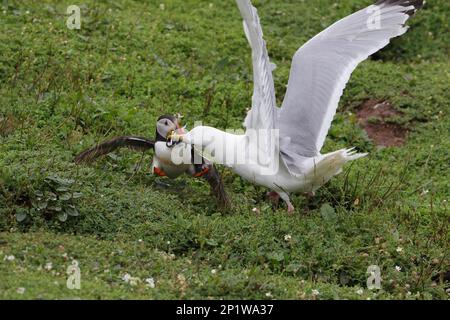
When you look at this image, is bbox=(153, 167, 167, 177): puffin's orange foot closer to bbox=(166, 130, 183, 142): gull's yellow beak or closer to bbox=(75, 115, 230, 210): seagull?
bbox=(75, 115, 230, 210): seagull

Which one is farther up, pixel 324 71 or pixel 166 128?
pixel 324 71

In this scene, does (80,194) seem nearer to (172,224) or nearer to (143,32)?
(172,224)

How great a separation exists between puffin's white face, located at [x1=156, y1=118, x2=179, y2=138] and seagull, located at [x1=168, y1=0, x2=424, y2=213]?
0.10 metres

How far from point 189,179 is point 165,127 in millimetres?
598

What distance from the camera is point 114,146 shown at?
8047 mm

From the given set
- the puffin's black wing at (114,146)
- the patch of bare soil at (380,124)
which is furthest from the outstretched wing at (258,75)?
the patch of bare soil at (380,124)

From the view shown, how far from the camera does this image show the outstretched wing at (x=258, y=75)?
20.5 feet

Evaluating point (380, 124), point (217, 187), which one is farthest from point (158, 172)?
point (380, 124)

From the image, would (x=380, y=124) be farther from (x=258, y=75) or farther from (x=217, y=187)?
(x=258, y=75)

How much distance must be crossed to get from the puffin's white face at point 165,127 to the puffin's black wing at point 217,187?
0.47 m

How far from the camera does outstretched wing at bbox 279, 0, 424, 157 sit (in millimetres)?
7855

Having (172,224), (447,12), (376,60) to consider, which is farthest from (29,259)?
(447,12)

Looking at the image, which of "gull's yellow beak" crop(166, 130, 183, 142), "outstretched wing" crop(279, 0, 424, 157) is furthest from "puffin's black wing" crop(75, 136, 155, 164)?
"outstretched wing" crop(279, 0, 424, 157)
